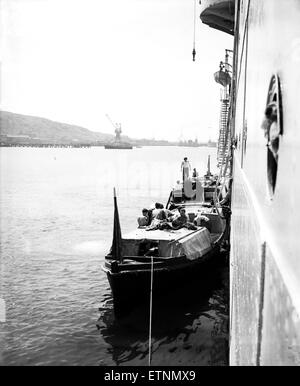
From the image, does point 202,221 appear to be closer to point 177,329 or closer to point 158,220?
point 158,220

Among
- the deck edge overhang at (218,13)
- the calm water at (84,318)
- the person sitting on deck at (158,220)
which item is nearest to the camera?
the calm water at (84,318)

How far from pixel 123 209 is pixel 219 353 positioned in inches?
1411

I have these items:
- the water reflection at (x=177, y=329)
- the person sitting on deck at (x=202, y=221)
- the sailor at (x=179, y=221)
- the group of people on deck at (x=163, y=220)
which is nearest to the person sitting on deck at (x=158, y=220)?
the group of people on deck at (x=163, y=220)

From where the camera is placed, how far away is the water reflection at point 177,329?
12.1 metres

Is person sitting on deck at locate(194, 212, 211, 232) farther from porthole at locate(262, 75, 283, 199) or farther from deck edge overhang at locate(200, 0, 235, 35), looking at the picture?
porthole at locate(262, 75, 283, 199)

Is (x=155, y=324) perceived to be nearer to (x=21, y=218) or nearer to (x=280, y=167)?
(x=280, y=167)

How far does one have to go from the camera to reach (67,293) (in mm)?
18031

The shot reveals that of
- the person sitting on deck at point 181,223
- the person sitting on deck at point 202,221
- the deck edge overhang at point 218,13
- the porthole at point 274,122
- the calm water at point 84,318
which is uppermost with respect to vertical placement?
the deck edge overhang at point 218,13

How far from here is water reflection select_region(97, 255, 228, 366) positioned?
1209 centimetres

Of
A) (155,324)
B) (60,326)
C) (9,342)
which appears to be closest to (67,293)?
(60,326)

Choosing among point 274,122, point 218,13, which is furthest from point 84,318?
point 274,122

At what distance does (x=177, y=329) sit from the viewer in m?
13.8

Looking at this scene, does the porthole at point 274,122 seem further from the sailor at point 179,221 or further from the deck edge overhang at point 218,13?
the sailor at point 179,221
